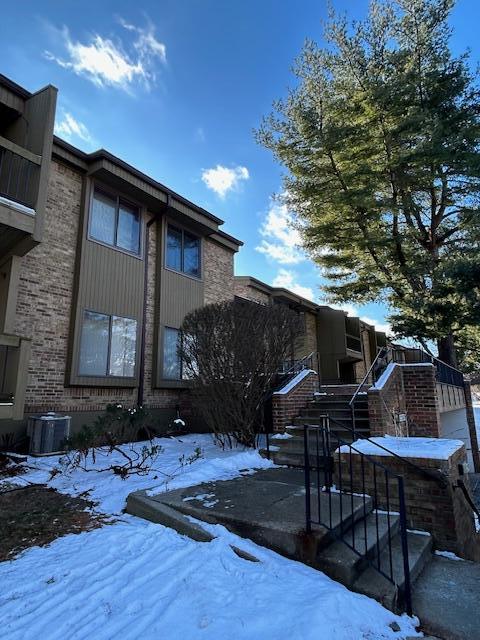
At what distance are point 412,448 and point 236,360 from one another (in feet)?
11.5

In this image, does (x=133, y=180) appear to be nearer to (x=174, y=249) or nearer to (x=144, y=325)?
(x=174, y=249)

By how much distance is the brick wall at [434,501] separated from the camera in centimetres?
432

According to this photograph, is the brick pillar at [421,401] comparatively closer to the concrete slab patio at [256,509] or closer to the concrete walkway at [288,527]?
the concrete slab patio at [256,509]

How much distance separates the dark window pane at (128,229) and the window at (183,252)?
1221mm

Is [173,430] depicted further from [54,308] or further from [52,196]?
[52,196]

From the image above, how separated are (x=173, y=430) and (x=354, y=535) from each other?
25.1ft

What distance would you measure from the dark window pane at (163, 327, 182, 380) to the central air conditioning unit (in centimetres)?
385

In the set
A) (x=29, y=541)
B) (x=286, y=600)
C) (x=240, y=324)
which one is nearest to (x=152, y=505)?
(x=29, y=541)

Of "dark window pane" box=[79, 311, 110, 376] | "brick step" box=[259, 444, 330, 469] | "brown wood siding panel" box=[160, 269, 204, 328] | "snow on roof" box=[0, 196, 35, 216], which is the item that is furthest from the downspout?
"brick step" box=[259, 444, 330, 469]

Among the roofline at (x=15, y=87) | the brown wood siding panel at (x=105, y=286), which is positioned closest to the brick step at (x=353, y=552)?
the brown wood siding panel at (x=105, y=286)

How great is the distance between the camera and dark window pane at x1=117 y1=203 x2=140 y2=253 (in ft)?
36.2

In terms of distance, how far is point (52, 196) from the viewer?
940 centimetres

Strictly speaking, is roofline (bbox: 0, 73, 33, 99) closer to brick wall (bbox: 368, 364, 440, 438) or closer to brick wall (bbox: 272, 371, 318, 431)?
brick wall (bbox: 272, 371, 318, 431)

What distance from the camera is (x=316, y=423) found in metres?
8.48
